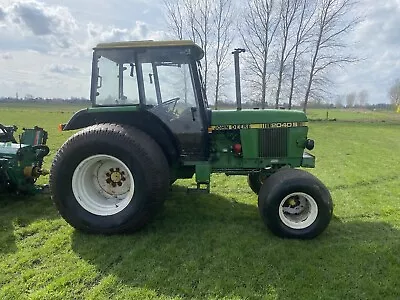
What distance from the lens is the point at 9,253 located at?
3.71 m

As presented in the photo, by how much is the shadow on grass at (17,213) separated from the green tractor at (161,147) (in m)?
0.70

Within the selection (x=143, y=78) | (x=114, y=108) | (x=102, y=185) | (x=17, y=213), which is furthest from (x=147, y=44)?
(x=17, y=213)

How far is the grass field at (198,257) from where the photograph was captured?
3.06 metres

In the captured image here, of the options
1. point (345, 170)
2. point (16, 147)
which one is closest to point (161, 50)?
point (16, 147)

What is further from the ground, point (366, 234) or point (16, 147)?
point (16, 147)

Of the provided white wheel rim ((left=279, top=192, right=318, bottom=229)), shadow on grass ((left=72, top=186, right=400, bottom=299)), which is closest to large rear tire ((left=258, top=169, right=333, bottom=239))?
white wheel rim ((left=279, top=192, right=318, bottom=229))

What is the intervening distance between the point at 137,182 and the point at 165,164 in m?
0.40

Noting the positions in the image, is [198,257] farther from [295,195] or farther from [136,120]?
[136,120]

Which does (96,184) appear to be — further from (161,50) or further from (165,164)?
(161,50)

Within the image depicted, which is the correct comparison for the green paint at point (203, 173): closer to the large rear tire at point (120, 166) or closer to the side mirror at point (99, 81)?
the large rear tire at point (120, 166)

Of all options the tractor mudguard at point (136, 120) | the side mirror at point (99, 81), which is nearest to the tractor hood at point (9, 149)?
the tractor mudguard at point (136, 120)

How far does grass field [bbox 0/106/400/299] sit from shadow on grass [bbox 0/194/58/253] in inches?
0.5

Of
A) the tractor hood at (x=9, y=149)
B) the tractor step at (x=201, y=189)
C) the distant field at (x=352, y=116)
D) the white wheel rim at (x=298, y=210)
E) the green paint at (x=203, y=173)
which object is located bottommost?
the distant field at (x=352, y=116)

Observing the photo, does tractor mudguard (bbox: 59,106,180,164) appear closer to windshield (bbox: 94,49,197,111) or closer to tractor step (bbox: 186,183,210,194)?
windshield (bbox: 94,49,197,111)
